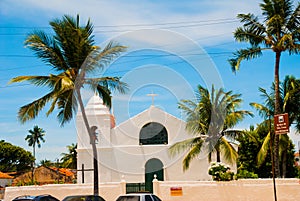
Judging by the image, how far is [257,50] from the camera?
85.6ft

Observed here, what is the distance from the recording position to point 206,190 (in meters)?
26.0

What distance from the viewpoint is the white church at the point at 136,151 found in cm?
3559

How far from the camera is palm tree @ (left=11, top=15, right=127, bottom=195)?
2347cm

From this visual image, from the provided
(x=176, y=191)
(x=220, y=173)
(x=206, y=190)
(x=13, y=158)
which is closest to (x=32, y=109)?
(x=176, y=191)

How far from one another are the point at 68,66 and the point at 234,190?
11.6m

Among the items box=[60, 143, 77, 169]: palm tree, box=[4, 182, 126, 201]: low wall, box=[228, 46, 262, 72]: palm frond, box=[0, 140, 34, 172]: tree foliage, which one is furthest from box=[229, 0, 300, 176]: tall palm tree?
box=[0, 140, 34, 172]: tree foliage

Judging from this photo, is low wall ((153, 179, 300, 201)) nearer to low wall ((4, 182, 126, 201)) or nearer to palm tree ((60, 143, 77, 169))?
low wall ((4, 182, 126, 201))

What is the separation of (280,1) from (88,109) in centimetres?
1807

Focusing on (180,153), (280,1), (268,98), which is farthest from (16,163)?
(280,1)

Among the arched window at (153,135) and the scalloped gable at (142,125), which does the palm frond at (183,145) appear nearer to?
the scalloped gable at (142,125)

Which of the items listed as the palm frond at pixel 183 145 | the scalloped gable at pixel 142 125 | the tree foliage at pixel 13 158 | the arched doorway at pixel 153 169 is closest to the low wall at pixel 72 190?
the palm frond at pixel 183 145

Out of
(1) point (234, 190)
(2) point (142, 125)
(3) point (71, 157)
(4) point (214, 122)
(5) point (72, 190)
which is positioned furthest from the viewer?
(3) point (71, 157)

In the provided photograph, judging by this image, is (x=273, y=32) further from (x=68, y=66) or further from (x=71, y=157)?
(x=71, y=157)

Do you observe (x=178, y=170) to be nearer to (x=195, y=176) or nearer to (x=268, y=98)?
(x=195, y=176)
